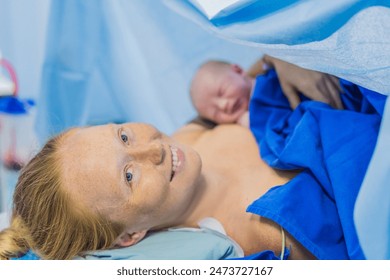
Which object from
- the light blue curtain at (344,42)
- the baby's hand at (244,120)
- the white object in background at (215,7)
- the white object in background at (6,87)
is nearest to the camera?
the light blue curtain at (344,42)

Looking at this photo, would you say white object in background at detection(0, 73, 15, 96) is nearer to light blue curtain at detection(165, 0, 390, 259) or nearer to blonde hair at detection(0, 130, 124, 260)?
blonde hair at detection(0, 130, 124, 260)

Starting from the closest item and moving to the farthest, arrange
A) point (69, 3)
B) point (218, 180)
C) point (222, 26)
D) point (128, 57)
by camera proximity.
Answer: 1. point (222, 26)
2. point (218, 180)
3. point (69, 3)
4. point (128, 57)

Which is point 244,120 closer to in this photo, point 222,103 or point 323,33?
point 222,103

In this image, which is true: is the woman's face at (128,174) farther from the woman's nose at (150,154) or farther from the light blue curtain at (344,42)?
the light blue curtain at (344,42)

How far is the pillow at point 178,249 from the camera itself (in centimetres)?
110

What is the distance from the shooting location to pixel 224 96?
1368 mm

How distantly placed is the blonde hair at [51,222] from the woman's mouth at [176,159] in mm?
152

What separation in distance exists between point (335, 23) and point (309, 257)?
0.47 meters

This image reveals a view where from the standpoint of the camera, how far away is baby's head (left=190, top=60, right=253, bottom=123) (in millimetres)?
1371

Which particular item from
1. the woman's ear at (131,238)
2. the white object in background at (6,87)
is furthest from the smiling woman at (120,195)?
the white object in background at (6,87)

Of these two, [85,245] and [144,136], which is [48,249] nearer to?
[85,245]

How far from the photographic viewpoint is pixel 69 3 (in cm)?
140

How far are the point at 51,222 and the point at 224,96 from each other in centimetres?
51
